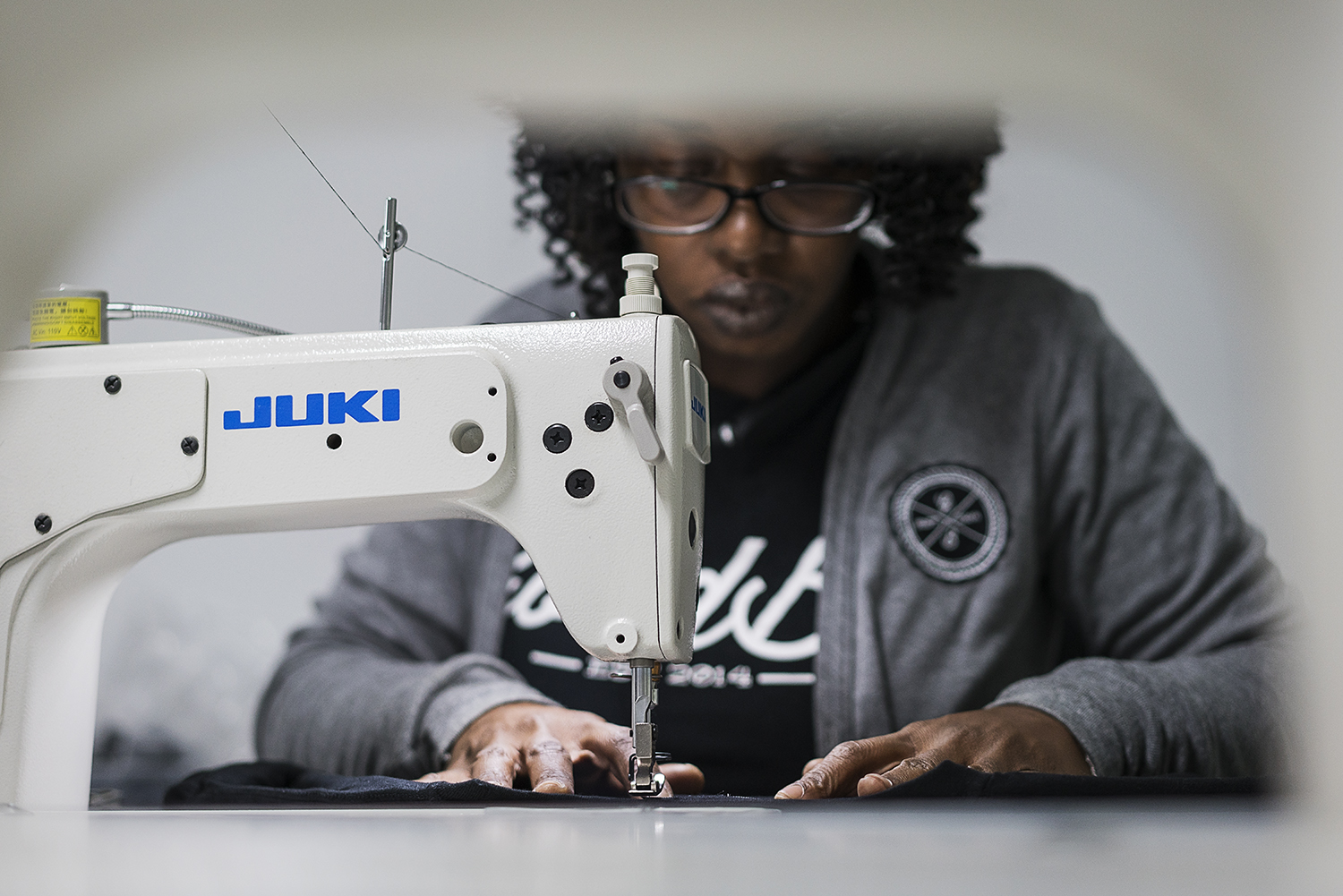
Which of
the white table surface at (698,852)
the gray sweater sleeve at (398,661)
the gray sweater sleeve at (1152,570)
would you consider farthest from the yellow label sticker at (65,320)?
the gray sweater sleeve at (1152,570)

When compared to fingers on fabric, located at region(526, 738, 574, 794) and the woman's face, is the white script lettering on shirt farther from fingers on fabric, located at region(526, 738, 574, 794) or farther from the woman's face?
fingers on fabric, located at region(526, 738, 574, 794)

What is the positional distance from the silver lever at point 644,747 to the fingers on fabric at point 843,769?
0.11m

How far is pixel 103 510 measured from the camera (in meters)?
1.01

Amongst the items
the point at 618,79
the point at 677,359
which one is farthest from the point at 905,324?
the point at 677,359

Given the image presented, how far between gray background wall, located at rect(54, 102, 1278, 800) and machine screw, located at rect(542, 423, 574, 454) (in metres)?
0.57

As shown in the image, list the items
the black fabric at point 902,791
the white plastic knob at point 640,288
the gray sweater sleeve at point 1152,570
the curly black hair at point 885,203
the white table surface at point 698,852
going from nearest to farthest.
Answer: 1. the white table surface at point 698,852
2. the black fabric at point 902,791
3. the white plastic knob at point 640,288
4. the gray sweater sleeve at point 1152,570
5. the curly black hair at point 885,203

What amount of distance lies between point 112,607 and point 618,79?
4.38 feet

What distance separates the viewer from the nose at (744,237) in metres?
1.56

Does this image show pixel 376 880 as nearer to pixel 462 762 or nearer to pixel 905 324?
pixel 462 762

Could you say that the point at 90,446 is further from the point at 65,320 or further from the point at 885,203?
the point at 885,203

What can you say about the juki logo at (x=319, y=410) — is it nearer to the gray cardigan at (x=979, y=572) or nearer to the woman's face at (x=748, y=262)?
the gray cardigan at (x=979, y=572)

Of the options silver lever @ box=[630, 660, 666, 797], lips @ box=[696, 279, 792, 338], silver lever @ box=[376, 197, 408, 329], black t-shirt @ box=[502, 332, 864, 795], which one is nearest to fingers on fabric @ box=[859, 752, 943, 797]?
silver lever @ box=[630, 660, 666, 797]

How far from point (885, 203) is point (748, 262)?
26 centimetres

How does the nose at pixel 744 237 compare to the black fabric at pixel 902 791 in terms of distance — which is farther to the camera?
the nose at pixel 744 237
